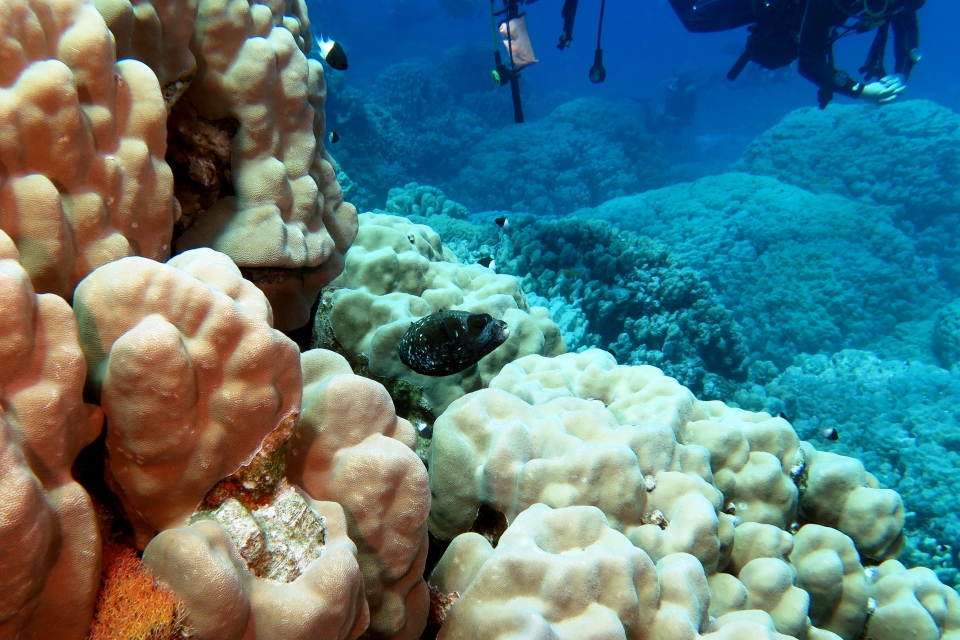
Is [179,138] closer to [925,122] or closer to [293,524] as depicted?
[293,524]

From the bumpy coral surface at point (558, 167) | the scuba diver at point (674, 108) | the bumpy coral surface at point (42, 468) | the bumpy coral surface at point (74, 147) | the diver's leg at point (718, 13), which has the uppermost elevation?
the scuba diver at point (674, 108)

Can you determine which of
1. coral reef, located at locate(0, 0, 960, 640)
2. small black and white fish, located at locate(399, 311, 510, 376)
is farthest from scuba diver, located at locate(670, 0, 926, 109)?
small black and white fish, located at locate(399, 311, 510, 376)

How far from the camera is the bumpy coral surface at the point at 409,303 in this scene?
3080mm

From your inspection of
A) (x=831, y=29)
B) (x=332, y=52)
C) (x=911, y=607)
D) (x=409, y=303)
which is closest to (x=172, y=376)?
(x=409, y=303)

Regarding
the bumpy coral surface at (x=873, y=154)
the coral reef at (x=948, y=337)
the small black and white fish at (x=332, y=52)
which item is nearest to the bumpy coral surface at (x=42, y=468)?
the small black and white fish at (x=332, y=52)

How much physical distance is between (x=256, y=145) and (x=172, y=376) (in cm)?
152

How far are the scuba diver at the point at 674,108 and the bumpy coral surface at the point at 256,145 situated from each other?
30.4 meters

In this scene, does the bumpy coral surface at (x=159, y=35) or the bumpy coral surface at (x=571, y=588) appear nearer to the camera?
the bumpy coral surface at (x=571, y=588)

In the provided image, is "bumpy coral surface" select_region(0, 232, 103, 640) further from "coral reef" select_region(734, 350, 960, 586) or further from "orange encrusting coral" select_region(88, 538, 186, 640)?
"coral reef" select_region(734, 350, 960, 586)

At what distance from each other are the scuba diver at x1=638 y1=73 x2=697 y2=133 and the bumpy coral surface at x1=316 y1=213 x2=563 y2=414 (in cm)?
2886

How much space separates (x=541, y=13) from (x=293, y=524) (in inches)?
3829

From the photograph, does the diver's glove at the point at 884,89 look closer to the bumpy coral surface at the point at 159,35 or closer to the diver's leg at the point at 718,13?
the diver's leg at the point at 718,13

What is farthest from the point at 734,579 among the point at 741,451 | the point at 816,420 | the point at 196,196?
the point at 816,420

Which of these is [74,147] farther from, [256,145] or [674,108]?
[674,108]
